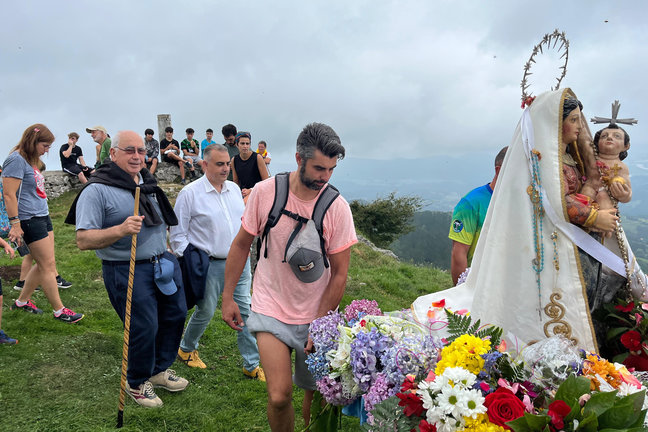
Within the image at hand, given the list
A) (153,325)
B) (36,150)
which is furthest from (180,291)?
(36,150)

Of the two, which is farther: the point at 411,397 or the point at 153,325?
the point at 153,325

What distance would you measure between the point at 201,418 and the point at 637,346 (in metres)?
3.49

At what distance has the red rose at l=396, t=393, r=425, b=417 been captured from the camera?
205cm

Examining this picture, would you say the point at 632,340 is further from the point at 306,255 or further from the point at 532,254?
the point at 306,255

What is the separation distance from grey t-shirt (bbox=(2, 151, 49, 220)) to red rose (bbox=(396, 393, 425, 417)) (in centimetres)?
509

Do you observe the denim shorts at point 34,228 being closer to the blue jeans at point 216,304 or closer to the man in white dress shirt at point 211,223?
the man in white dress shirt at point 211,223

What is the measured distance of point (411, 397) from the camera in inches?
81.4

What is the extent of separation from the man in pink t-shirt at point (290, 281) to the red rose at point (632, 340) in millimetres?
1753

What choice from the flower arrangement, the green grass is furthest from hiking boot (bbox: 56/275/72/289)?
the flower arrangement

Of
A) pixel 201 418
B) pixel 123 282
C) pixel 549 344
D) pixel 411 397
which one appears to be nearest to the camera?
pixel 411 397

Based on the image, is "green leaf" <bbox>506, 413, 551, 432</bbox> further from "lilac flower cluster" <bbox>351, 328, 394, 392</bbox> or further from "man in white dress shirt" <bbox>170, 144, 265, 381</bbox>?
"man in white dress shirt" <bbox>170, 144, 265, 381</bbox>

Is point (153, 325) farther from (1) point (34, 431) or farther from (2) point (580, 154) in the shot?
(2) point (580, 154)

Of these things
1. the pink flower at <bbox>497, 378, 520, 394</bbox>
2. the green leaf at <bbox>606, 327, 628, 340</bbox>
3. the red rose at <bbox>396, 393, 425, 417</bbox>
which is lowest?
the red rose at <bbox>396, 393, 425, 417</bbox>

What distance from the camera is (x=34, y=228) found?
541 centimetres
